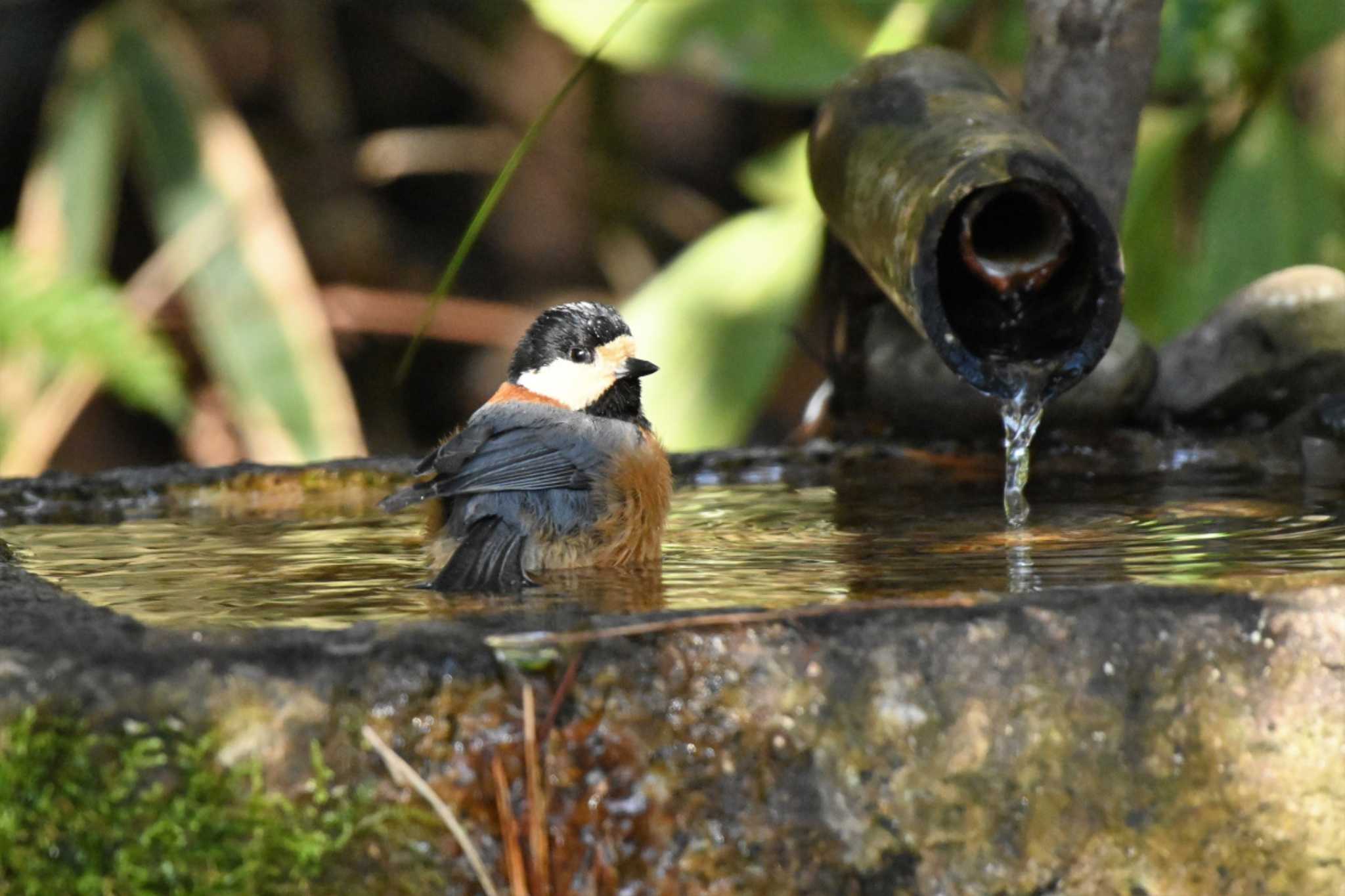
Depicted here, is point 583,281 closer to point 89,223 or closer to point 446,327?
point 446,327

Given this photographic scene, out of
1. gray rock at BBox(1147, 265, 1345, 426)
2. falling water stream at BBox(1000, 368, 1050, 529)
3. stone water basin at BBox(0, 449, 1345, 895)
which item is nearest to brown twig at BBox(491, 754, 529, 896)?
stone water basin at BBox(0, 449, 1345, 895)

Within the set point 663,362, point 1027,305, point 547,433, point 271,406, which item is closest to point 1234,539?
point 1027,305

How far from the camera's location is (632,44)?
5.31 m

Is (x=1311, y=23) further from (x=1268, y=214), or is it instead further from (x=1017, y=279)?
(x=1017, y=279)

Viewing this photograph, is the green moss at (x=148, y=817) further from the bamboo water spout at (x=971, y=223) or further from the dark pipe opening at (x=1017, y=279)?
the dark pipe opening at (x=1017, y=279)

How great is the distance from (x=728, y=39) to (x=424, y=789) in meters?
4.06

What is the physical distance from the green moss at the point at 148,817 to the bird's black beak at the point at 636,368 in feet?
5.20

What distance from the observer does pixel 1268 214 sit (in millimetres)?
5285

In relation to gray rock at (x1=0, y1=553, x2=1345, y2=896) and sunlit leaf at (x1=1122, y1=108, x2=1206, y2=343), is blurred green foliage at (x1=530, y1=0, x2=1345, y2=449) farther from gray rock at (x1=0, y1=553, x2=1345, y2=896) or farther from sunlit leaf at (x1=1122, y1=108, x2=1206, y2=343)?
gray rock at (x1=0, y1=553, x2=1345, y2=896)

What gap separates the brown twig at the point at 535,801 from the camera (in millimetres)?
1735

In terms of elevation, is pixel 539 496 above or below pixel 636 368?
below

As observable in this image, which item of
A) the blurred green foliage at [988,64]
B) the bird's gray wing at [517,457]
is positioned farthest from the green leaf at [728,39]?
the bird's gray wing at [517,457]

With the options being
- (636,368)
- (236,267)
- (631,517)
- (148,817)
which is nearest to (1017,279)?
(636,368)

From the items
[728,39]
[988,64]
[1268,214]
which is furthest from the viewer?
[988,64]
